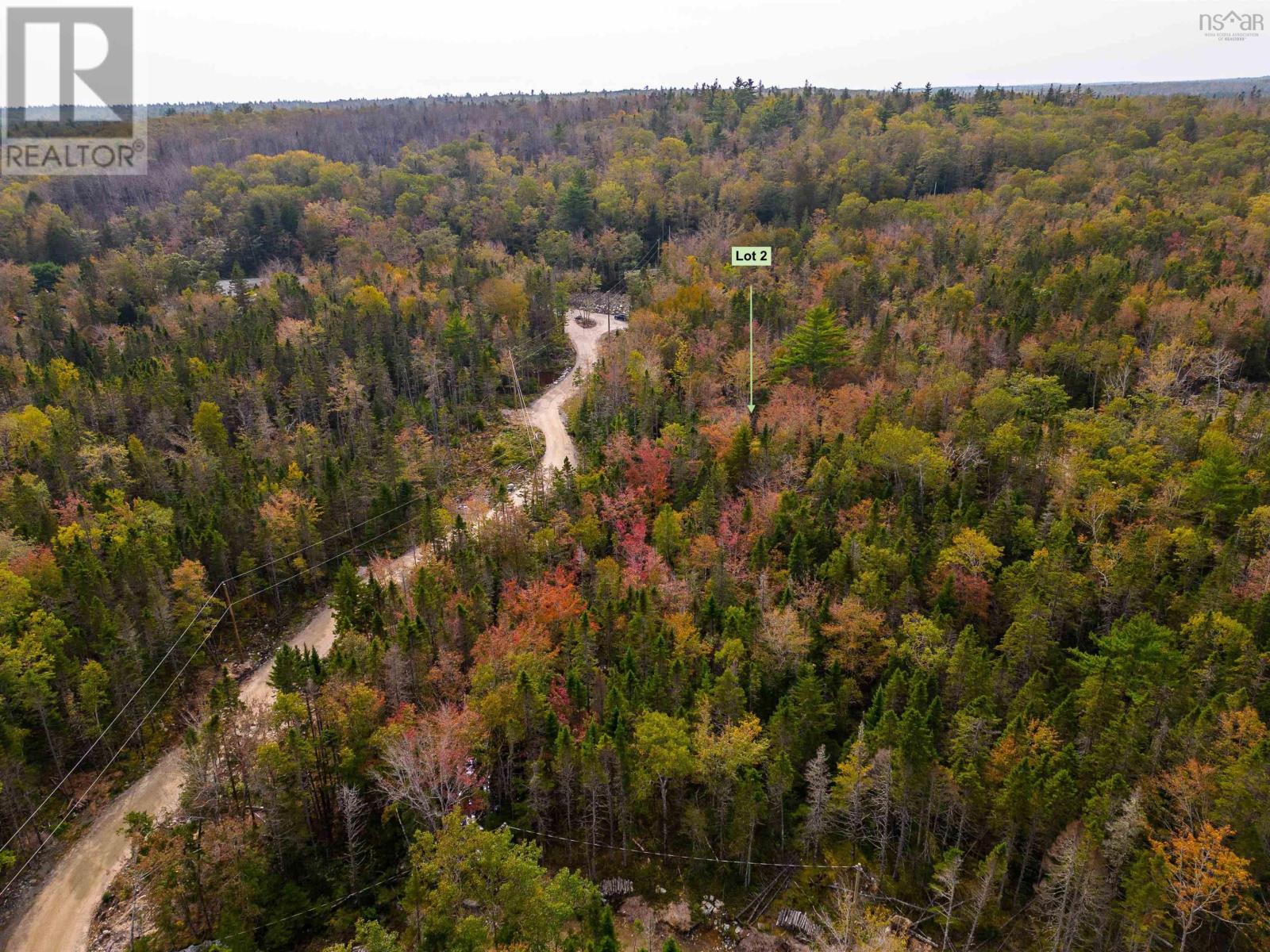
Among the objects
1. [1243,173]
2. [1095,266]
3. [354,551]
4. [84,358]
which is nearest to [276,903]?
[354,551]

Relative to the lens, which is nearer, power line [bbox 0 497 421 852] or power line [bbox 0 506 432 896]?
power line [bbox 0 506 432 896]

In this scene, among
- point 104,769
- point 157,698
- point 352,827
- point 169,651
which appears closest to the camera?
point 352,827

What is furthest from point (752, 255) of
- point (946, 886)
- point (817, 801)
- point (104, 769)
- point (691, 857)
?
point (104, 769)

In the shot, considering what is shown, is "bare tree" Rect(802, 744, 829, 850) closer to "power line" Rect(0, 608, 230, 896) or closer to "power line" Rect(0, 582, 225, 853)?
"power line" Rect(0, 582, 225, 853)

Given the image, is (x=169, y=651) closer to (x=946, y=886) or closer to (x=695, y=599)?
(x=695, y=599)

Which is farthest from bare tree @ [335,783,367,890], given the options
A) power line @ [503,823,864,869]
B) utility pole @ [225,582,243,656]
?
utility pole @ [225,582,243,656]
